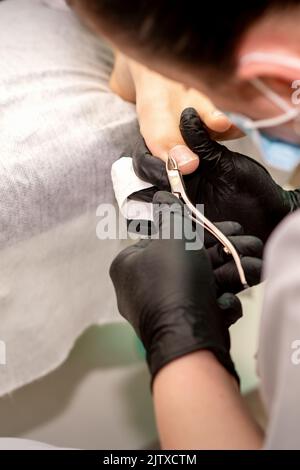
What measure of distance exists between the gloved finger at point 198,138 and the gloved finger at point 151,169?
0.18 feet

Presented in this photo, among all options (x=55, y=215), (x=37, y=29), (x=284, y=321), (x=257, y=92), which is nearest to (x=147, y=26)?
(x=257, y=92)

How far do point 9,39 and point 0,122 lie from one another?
0.22 meters

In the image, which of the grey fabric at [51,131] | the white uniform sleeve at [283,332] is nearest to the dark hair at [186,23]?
the white uniform sleeve at [283,332]

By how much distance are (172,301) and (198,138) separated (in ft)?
0.95

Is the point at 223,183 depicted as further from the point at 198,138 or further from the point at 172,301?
the point at 172,301

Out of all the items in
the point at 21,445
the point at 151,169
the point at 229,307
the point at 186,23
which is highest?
the point at 186,23

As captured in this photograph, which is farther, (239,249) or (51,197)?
(51,197)

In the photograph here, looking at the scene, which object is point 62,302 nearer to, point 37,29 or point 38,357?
point 38,357

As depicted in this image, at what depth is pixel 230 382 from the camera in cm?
61

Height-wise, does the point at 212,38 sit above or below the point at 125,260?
above

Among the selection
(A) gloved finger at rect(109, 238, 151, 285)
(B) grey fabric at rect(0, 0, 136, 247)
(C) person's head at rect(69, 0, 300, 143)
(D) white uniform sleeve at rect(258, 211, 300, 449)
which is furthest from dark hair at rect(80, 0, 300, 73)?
(B) grey fabric at rect(0, 0, 136, 247)

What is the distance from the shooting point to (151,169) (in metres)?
0.82

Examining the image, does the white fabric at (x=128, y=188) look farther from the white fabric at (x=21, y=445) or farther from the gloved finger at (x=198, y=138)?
the white fabric at (x=21, y=445)

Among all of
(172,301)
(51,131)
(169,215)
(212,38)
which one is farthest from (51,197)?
(212,38)
